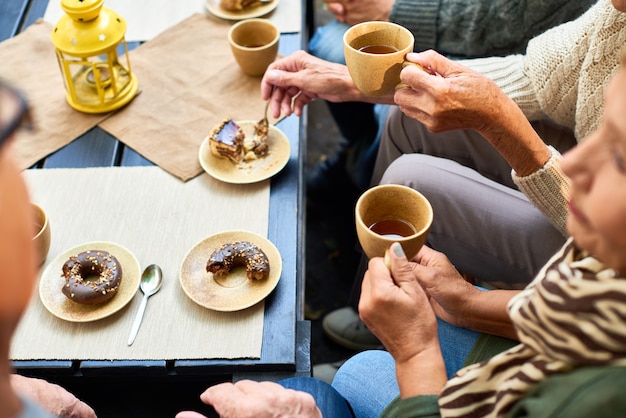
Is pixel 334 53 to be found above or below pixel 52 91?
below

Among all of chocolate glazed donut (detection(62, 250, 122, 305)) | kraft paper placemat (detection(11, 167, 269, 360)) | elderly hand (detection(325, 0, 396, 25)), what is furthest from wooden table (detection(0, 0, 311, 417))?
elderly hand (detection(325, 0, 396, 25))

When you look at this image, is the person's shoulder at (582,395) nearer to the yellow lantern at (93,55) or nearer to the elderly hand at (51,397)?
the elderly hand at (51,397)

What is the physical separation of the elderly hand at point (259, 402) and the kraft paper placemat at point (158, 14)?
1.24 m

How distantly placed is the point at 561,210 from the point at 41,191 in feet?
4.05

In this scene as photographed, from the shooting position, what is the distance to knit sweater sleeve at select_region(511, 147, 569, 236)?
4.57 feet

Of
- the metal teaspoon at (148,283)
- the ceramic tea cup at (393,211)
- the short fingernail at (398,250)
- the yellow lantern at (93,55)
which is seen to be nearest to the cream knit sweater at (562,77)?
the ceramic tea cup at (393,211)

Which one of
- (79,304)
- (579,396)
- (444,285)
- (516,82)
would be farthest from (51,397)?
(516,82)

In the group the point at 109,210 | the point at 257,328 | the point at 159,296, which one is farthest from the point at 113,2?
the point at 257,328

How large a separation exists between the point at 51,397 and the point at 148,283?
31 cm

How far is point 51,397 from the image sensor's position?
117 centimetres

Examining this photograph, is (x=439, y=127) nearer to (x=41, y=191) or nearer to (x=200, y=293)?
(x=200, y=293)

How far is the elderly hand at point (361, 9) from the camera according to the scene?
203 cm

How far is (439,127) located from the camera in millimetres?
1375

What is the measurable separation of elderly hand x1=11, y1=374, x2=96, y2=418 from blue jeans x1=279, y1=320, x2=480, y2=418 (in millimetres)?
451
